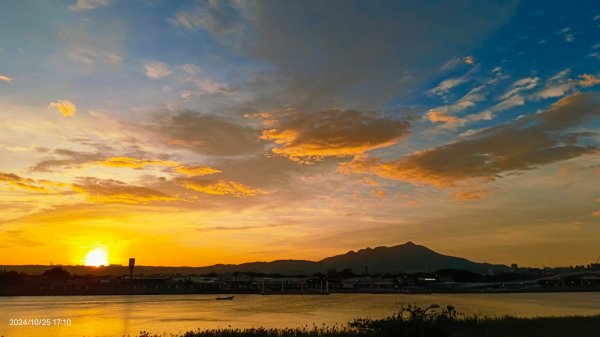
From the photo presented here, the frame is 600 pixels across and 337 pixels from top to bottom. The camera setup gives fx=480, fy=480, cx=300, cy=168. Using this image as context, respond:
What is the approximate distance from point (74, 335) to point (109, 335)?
3.62 metres

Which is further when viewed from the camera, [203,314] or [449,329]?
[203,314]

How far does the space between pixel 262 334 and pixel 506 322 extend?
839 inches

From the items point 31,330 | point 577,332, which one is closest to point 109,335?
point 31,330

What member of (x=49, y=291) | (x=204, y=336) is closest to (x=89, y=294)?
(x=49, y=291)

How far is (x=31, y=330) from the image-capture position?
5347 centimetres

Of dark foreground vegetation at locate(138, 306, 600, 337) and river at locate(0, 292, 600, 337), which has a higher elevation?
dark foreground vegetation at locate(138, 306, 600, 337)

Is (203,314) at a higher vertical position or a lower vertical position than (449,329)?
lower

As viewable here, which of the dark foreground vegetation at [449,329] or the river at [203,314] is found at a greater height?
the dark foreground vegetation at [449,329]

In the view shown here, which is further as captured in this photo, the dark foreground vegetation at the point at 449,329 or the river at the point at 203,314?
the river at the point at 203,314

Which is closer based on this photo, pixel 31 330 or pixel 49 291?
pixel 31 330

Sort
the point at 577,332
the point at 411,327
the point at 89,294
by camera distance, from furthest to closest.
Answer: the point at 89,294
the point at 577,332
the point at 411,327

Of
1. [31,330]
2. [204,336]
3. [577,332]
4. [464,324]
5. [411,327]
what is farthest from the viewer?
[31,330]

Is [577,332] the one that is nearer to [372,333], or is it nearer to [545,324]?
[545,324]

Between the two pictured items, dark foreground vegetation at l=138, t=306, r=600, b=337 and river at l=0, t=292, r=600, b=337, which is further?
river at l=0, t=292, r=600, b=337
